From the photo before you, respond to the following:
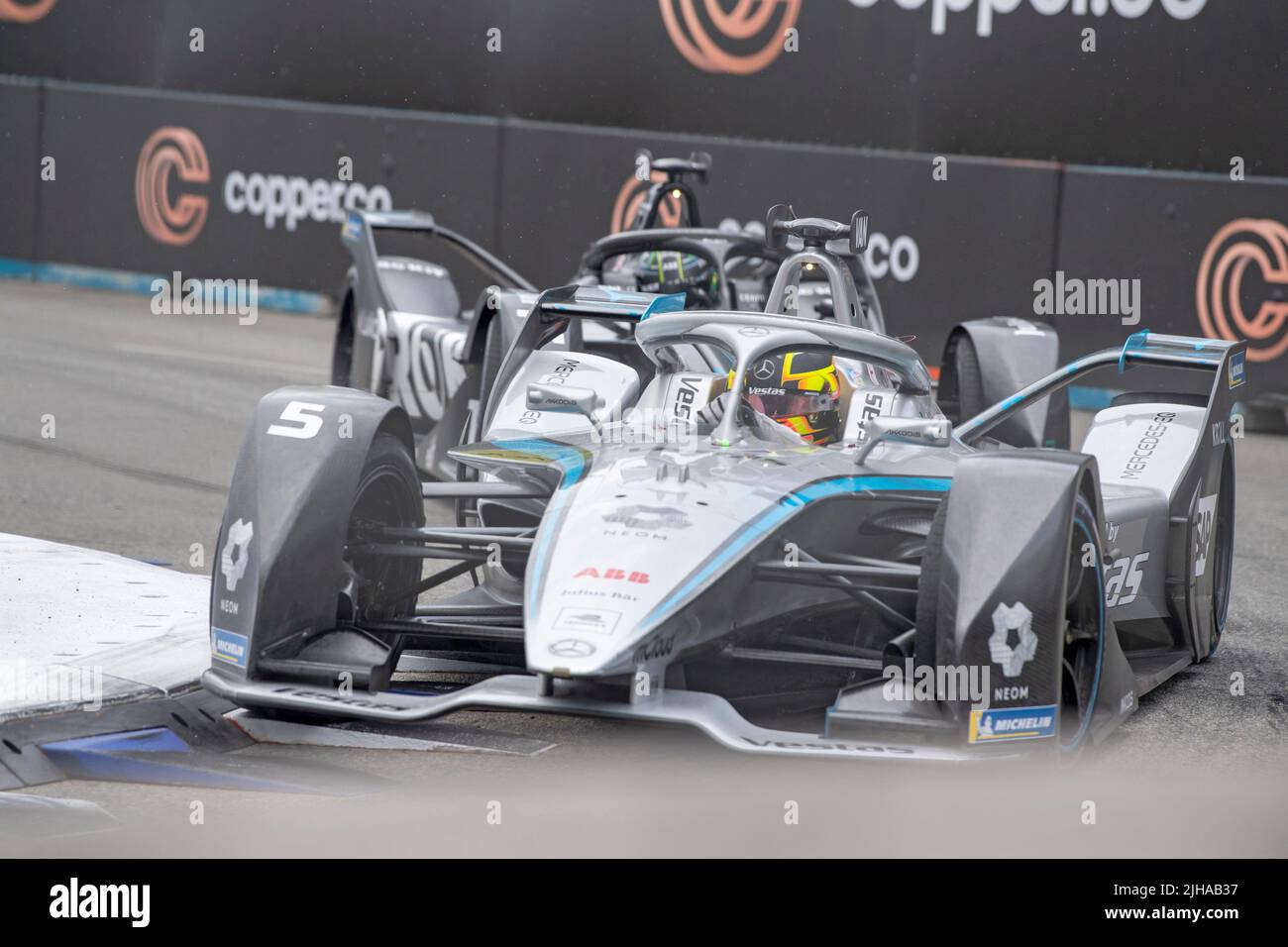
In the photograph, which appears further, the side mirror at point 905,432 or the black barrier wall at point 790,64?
the black barrier wall at point 790,64

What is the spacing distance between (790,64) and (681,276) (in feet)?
14.7

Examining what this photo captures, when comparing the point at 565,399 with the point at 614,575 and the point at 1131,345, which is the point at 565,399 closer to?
the point at 614,575

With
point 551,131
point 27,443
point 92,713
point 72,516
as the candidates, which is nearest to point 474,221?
point 551,131

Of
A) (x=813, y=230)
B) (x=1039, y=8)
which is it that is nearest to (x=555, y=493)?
(x=813, y=230)

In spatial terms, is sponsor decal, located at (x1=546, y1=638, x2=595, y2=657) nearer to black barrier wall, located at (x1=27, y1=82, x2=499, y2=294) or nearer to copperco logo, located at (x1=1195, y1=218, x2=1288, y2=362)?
copperco logo, located at (x1=1195, y1=218, x2=1288, y2=362)

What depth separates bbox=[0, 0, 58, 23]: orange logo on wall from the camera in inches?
683

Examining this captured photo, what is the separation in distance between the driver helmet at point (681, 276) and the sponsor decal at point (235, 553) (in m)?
4.54

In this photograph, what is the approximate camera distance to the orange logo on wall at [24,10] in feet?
57.0

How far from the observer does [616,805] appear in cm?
470

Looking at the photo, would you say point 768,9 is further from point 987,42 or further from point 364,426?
point 364,426

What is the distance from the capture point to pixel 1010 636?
187 inches

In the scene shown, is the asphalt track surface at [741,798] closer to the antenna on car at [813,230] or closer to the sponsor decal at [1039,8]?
the antenna on car at [813,230]

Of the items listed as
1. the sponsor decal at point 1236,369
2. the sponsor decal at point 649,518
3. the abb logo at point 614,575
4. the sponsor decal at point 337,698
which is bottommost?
the sponsor decal at point 337,698

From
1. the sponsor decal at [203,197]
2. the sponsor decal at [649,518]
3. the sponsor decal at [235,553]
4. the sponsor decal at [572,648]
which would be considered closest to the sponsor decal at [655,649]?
the sponsor decal at [572,648]
